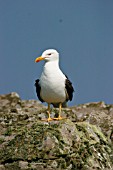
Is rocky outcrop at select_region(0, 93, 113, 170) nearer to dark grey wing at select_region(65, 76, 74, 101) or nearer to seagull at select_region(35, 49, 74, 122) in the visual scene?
seagull at select_region(35, 49, 74, 122)

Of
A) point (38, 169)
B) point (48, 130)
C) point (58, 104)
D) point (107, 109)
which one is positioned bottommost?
point (38, 169)

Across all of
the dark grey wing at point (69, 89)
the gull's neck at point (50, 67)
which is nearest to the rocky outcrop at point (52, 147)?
the dark grey wing at point (69, 89)

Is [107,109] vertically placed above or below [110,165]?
above

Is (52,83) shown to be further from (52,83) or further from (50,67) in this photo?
(50,67)

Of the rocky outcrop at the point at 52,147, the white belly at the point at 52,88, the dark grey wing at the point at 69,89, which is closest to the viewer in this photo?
the rocky outcrop at the point at 52,147

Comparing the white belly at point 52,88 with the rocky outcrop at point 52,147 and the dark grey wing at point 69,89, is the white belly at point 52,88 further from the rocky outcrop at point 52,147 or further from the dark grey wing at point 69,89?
the rocky outcrop at point 52,147

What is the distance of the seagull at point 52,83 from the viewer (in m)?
17.1

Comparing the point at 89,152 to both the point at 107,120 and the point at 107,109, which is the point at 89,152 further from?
the point at 107,109

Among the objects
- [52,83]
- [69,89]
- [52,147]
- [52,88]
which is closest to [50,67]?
[52,83]

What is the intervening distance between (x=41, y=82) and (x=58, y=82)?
598 millimetres

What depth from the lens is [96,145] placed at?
1789cm

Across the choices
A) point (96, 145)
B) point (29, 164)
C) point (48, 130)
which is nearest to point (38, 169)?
point (29, 164)

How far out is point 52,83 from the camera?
1703 cm

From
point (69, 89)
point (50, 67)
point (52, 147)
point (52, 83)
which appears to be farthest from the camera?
point (69, 89)
